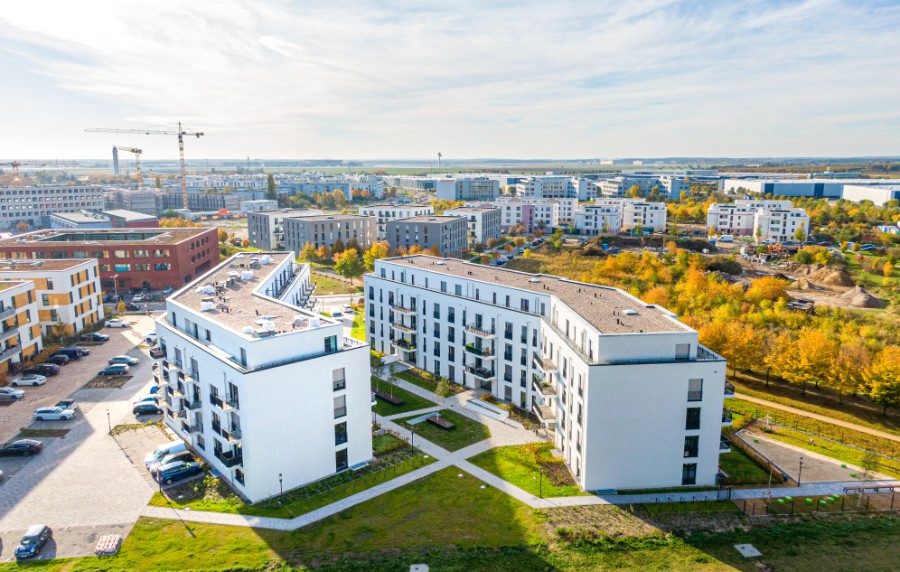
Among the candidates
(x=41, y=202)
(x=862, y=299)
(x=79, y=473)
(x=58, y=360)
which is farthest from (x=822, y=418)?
(x=41, y=202)

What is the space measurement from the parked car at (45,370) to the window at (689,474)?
169ft

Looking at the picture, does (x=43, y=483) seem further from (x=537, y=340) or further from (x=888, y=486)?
(x=888, y=486)

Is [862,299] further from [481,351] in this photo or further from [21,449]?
[21,449]

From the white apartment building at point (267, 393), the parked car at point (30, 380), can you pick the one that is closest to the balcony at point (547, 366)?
the white apartment building at point (267, 393)

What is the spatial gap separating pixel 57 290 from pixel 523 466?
52847 millimetres

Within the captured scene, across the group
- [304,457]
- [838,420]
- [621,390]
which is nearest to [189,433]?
[304,457]

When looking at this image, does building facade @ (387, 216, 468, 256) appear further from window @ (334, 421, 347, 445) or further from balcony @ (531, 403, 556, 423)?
window @ (334, 421, 347, 445)

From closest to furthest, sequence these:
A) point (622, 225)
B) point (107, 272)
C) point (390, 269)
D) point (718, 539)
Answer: point (718, 539), point (390, 269), point (107, 272), point (622, 225)

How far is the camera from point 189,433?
3825 centimetres

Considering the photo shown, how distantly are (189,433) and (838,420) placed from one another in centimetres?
4547

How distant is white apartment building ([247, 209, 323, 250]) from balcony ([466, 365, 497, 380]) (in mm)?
79380

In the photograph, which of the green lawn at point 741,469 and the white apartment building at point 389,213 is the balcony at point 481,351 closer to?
the green lawn at point 741,469

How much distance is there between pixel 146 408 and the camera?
43.5m

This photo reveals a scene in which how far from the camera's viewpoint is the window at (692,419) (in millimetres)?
32844
